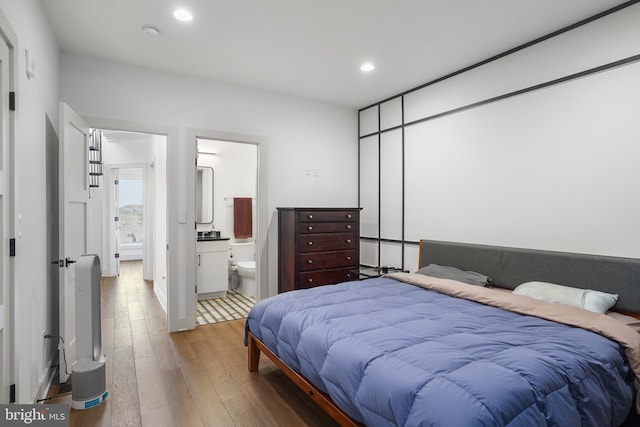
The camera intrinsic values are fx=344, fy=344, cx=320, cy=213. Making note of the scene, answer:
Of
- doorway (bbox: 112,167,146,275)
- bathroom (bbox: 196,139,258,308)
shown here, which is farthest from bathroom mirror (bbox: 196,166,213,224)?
doorway (bbox: 112,167,146,275)

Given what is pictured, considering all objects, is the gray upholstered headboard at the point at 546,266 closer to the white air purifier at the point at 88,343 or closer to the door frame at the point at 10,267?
the white air purifier at the point at 88,343

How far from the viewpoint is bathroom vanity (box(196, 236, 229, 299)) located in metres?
4.91

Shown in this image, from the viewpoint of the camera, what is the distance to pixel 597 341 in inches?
74.4

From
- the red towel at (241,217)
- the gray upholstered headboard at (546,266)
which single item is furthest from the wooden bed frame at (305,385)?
the red towel at (241,217)

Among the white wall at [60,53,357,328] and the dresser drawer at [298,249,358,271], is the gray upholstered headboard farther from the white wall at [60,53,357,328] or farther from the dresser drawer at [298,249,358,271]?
the white wall at [60,53,357,328]

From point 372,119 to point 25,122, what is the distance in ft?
12.5

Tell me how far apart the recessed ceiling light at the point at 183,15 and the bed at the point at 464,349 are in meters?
2.29

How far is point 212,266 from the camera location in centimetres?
499

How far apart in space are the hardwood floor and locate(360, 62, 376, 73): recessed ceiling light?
3021 mm

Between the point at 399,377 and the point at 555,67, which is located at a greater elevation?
the point at 555,67

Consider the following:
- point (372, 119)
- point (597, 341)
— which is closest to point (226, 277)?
point (372, 119)

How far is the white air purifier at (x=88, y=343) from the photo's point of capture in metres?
2.27

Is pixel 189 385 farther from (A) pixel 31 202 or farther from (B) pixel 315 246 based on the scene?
(B) pixel 315 246

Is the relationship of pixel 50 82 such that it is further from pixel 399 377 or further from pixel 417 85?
pixel 417 85
